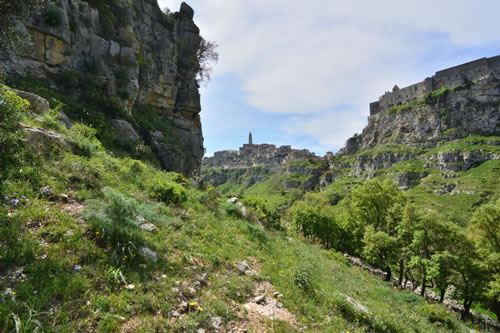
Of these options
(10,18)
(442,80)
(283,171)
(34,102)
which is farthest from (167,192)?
(283,171)

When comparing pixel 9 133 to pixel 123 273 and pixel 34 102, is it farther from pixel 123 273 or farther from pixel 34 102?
pixel 123 273

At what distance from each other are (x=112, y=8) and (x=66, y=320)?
30277 millimetres

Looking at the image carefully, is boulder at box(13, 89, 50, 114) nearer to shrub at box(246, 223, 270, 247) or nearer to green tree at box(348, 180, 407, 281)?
shrub at box(246, 223, 270, 247)

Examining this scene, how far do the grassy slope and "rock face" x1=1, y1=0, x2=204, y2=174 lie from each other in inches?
511

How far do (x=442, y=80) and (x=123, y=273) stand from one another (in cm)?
15025

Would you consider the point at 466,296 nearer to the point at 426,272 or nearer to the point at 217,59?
the point at 426,272

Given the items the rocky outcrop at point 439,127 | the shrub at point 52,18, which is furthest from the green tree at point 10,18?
the rocky outcrop at point 439,127

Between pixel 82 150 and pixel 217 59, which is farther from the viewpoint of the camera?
pixel 217 59

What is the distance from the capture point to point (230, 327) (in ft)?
13.6

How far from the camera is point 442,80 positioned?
109812 mm

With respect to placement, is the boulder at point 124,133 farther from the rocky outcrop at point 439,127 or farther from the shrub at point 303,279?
the rocky outcrop at point 439,127

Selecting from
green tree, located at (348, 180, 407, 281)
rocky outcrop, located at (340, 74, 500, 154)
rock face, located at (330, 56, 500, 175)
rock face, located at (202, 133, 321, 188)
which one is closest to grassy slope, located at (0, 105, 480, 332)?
green tree, located at (348, 180, 407, 281)

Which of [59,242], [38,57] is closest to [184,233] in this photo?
[59,242]

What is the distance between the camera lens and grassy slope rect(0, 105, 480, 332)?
10.7 ft
